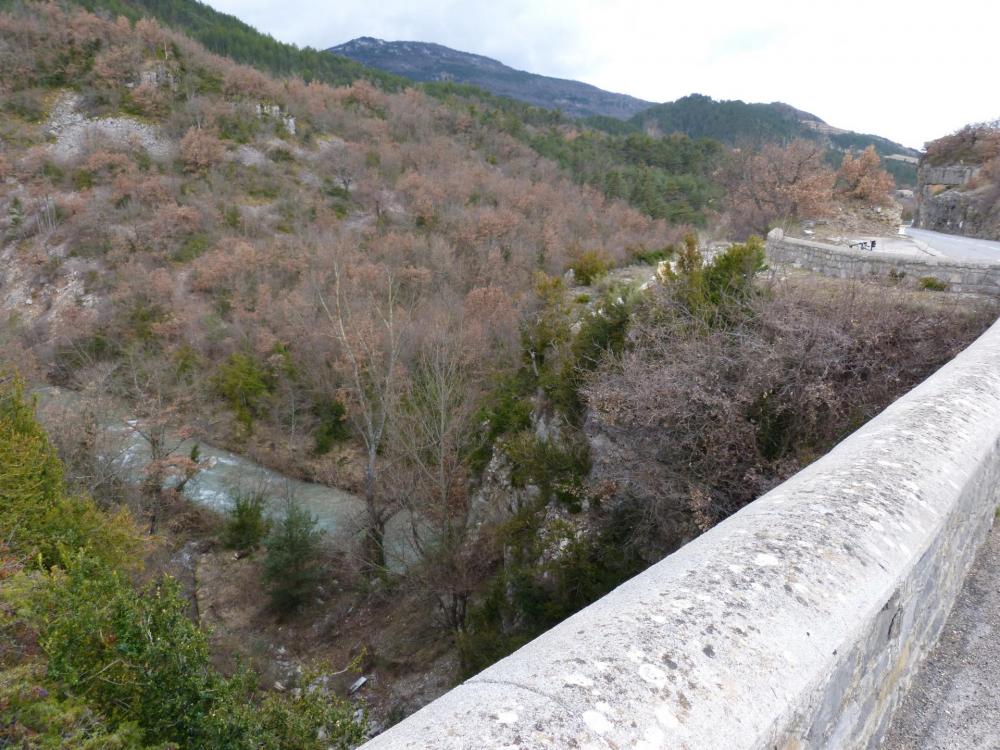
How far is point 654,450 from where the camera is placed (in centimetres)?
683

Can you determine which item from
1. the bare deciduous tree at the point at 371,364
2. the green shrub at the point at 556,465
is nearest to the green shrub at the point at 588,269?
the bare deciduous tree at the point at 371,364

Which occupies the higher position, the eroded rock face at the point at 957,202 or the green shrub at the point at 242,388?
the eroded rock face at the point at 957,202

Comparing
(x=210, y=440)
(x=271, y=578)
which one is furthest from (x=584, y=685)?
(x=210, y=440)

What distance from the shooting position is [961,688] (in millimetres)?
2893

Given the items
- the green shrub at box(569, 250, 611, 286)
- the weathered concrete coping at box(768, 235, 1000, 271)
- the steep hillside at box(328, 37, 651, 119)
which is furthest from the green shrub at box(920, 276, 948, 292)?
the steep hillside at box(328, 37, 651, 119)

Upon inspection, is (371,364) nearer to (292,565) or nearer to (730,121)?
(292,565)

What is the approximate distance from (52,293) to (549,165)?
37.6 m

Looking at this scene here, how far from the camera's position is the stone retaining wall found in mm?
8609

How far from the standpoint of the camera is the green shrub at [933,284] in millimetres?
8969

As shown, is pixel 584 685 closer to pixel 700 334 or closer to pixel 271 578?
pixel 700 334

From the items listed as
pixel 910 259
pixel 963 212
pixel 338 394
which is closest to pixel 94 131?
pixel 338 394

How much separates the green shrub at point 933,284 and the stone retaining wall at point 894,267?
48 mm

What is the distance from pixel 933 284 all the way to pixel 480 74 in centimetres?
20042

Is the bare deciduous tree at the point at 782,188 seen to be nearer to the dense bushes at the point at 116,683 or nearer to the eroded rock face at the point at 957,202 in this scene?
the eroded rock face at the point at 957,202
